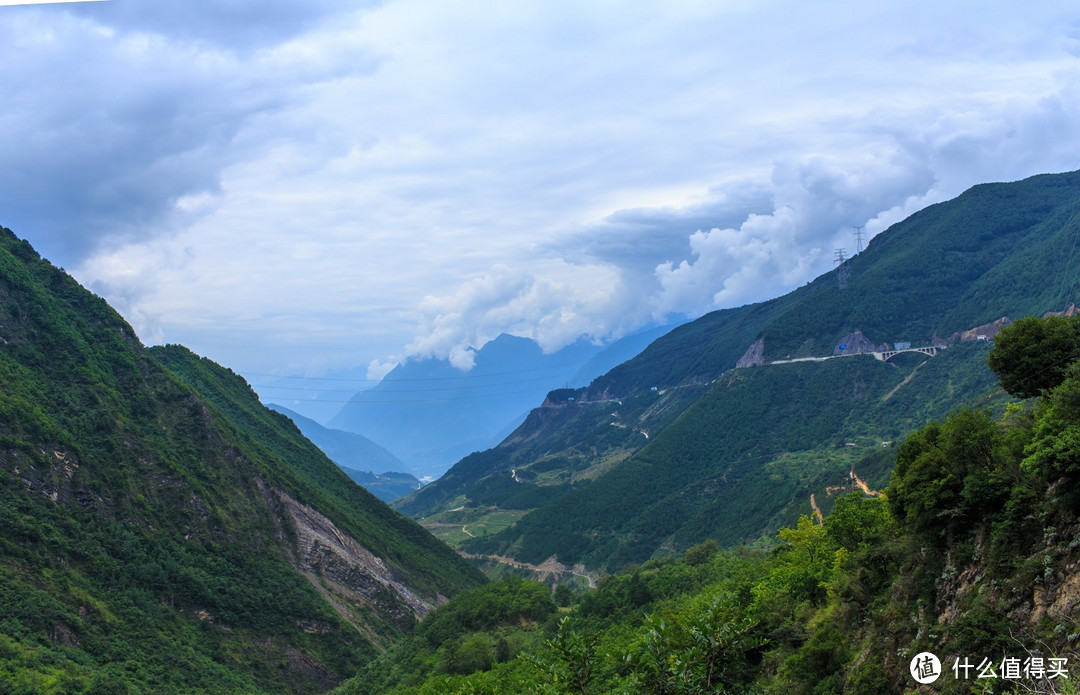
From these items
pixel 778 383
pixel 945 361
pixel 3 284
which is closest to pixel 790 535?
pixel 3 284

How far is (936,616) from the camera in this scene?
64.5ft

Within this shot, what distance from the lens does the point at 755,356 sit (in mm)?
184125

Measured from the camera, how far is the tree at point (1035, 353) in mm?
23891

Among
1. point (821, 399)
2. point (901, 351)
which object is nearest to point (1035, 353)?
point (821, 399)

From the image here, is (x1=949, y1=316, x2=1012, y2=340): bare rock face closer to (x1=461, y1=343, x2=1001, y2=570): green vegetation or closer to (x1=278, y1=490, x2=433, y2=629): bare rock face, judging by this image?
(x1=461, y1=343, x2=1001, y2=570): green vegetation

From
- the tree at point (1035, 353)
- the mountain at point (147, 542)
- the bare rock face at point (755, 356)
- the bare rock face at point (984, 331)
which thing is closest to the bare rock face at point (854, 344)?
the bare rock face at point (984, 331)

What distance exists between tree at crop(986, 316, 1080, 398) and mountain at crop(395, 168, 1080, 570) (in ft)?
228

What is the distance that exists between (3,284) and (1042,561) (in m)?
98.7

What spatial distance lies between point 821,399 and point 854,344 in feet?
Result: 71.2

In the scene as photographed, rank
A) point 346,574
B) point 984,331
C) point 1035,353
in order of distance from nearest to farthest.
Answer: point 1035,353 → point 346,574 → point 984,331

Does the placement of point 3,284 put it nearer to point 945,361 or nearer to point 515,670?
point 515,670

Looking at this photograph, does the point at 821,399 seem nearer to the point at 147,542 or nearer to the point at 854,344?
the point at 854,344

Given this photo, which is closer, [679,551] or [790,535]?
[790,535]

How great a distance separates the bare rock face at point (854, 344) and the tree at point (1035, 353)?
143 m
